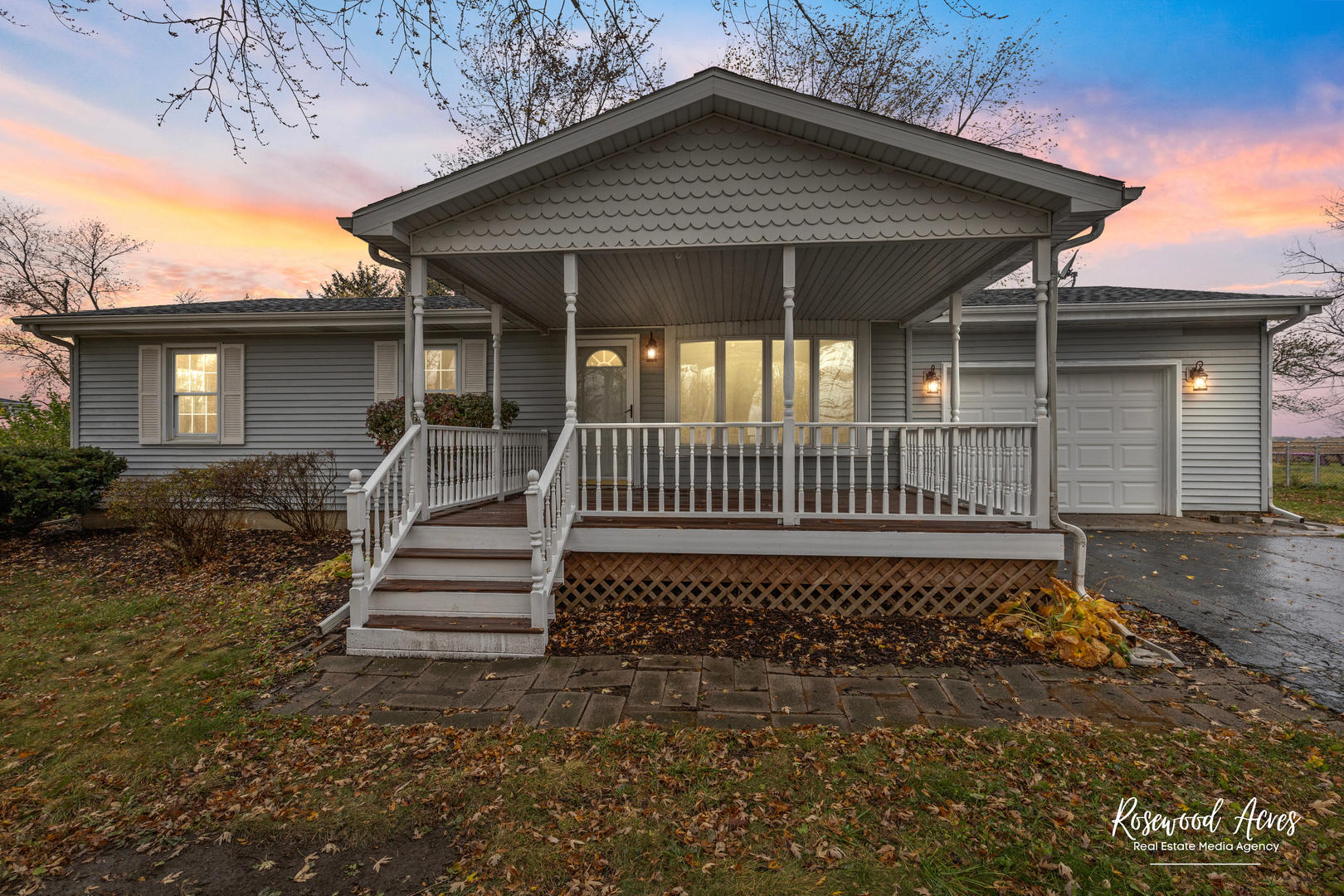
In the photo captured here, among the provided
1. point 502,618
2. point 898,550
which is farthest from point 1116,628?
point 502,618

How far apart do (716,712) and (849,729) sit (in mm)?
706

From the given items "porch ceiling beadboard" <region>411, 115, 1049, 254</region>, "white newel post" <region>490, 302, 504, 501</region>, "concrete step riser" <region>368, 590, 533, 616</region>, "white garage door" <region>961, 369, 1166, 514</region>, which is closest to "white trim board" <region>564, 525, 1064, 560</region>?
"concrete step riser" <region>368, 590, 533, 616</region>

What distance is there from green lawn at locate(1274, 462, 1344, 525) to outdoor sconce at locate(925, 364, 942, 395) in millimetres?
6189

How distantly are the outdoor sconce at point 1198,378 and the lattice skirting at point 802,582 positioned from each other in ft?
19.3

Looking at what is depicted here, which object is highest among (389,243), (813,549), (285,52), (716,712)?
(285,52)

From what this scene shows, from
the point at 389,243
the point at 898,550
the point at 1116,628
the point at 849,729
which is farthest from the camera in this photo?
the point at 389,243

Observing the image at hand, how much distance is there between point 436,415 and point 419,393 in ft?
6.69

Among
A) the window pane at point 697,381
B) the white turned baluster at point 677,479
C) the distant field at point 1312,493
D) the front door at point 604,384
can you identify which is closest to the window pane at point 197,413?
the front door at point 604,384

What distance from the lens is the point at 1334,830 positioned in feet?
6.69

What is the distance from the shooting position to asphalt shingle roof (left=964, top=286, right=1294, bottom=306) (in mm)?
7484

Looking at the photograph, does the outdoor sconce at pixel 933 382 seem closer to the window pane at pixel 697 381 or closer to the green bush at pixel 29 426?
the window pane at pixel 697 381

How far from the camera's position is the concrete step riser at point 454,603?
3971mm

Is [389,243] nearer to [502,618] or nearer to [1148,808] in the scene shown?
[502,618]

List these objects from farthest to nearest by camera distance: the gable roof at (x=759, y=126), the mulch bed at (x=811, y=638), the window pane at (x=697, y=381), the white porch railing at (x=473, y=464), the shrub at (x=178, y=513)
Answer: the window pane at (x=697, y=381) → the shrub at (x=178, y=513) → the white porch railing at (x=473, y=464) → the gable roof at (x=759, y=126) → the mulch bed at (x=811, y=638)
